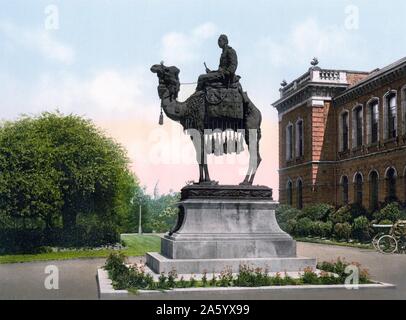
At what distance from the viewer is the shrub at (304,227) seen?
35250 millimetres

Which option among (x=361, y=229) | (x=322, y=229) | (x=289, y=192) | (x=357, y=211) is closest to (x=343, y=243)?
(x=361, y=229)

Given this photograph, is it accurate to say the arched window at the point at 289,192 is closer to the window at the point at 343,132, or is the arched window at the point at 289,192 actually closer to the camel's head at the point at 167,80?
the window at the point at 343,132

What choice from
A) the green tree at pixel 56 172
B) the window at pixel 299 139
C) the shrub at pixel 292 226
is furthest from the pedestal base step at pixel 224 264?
the window at pixel 299 139

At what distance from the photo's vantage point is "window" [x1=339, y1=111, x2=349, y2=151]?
41250 millimetres

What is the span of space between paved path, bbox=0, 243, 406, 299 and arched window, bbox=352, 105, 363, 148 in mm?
18871

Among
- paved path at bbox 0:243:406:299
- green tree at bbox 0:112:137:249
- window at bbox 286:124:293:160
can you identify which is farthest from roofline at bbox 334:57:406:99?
green tree at bbox 0:112:137:249

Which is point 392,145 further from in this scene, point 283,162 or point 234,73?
point 234,73

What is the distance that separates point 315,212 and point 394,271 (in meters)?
21.2

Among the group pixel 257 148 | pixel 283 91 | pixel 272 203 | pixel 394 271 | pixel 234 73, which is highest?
pixel 283 91

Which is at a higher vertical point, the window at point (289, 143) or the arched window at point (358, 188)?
the window at point (289, 143)

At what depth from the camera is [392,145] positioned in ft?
113

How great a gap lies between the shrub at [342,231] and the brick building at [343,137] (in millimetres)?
4025

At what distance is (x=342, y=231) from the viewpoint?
30844 millimetres
